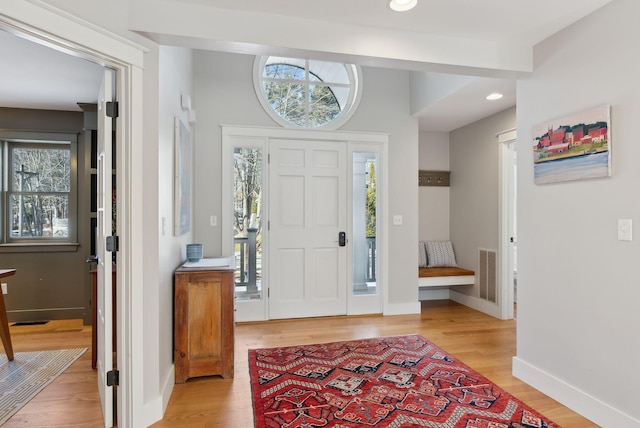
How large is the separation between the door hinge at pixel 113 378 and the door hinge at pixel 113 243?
70 centimetres

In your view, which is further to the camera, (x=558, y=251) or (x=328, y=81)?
(x=328, y=81)

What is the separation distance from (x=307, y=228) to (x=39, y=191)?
3.24 m

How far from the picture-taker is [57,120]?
411cm

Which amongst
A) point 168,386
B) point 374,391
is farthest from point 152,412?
point 374,391

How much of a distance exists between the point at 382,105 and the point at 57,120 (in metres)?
3.87

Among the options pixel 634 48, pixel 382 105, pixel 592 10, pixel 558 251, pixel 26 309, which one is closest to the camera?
pixel 634 48

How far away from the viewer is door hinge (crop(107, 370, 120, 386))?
201 cm

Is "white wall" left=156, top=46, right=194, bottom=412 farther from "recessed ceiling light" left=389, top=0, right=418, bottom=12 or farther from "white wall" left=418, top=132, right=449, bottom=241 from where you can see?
"white wall" left=418, top=132, right=449, bottom=241

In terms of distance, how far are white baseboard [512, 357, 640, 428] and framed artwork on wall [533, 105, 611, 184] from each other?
52.8 inches

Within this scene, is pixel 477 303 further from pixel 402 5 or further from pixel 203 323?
pixel 402 5

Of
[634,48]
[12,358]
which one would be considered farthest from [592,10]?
[12,358]

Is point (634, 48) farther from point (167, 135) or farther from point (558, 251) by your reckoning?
point (167, 135)

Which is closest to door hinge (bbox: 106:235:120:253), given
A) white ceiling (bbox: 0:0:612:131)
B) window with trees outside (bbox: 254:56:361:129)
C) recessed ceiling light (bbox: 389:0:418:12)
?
white ceiling (bbox: 0:0:612:131)

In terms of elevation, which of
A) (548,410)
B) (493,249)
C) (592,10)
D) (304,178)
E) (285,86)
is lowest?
(548,410)
